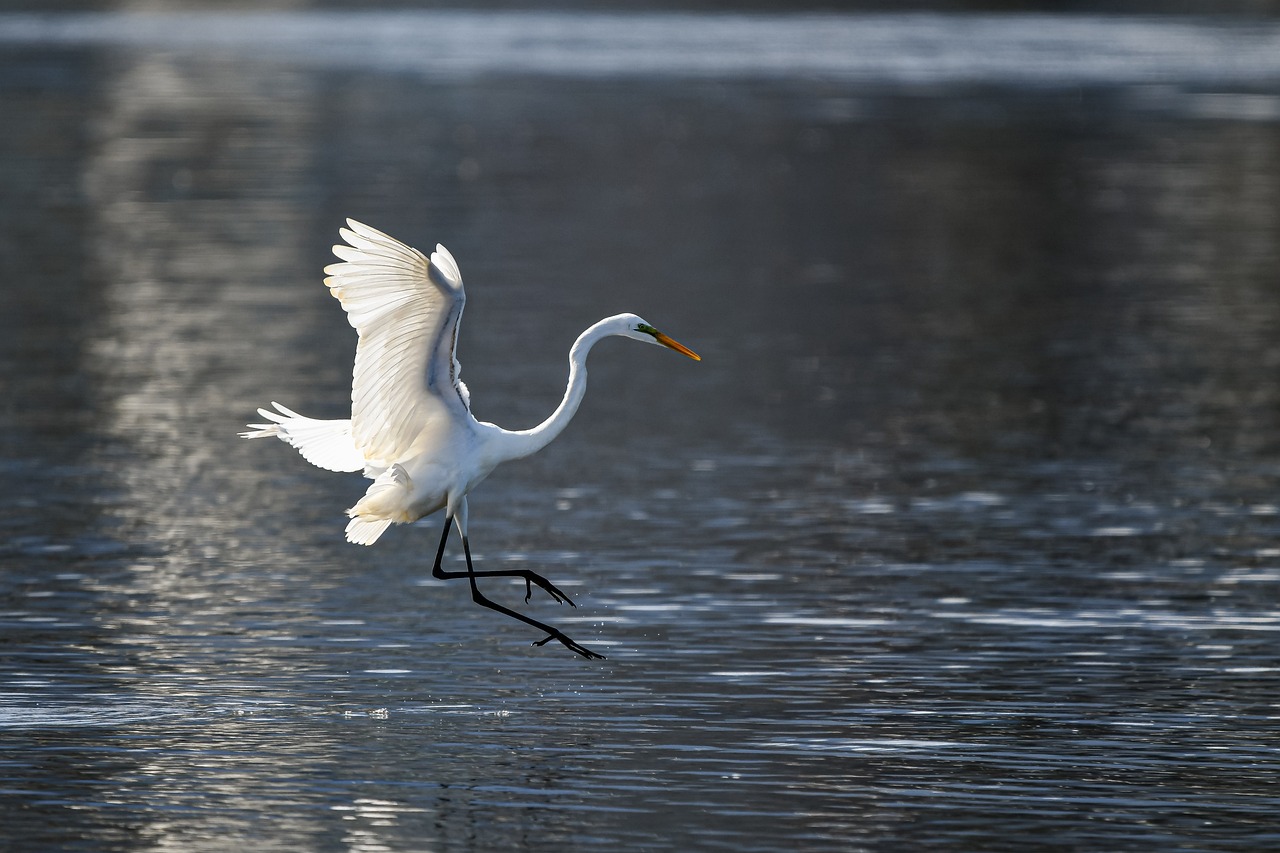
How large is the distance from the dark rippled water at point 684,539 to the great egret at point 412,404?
0.81 metres

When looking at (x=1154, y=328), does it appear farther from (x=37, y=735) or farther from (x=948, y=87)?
(x=948, y=87)

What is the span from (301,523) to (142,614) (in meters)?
2.72

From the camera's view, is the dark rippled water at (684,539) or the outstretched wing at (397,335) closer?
the dark rippled water at (684,539)

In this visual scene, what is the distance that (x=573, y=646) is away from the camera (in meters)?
11.4

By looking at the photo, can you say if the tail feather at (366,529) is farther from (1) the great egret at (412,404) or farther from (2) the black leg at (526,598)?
(2) the black leg at (526,598)

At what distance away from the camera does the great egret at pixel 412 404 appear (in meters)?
10.8

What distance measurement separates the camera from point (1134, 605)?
13008 mm

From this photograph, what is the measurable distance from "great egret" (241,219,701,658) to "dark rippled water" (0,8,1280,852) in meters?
0.81

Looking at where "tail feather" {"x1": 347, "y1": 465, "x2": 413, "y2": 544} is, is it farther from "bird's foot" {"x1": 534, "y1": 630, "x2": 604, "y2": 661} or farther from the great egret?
"bird's foot" {"x1": 534, "y1": 630, "x2": 604, "y2": 661}

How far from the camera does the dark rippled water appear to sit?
9.48 metres

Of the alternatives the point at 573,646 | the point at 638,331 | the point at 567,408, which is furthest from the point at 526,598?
the point at 638,331

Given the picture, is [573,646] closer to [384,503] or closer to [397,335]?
[384,503]

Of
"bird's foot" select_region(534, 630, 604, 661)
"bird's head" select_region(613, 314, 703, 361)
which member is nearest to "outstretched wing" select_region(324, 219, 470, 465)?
"bird's head" select_region(613, 314, 703, 361)

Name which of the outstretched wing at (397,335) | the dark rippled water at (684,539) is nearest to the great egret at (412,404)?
the outstretched wing at (397,335)
